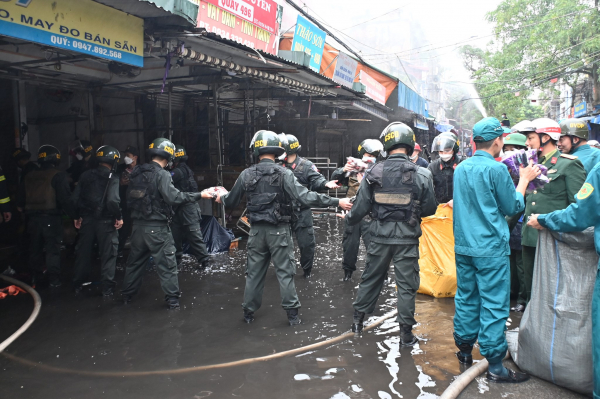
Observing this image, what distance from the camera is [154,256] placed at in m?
5.16

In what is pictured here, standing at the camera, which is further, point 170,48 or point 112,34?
point 170,48

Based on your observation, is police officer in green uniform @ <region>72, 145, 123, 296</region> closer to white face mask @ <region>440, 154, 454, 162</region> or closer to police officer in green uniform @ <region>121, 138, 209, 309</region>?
police officer in green uniform @ <region>121, 138, 209, 309</region>

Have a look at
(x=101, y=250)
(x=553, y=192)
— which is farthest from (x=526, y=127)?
(x=101, y=250)

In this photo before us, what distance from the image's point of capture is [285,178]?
15.4 feet

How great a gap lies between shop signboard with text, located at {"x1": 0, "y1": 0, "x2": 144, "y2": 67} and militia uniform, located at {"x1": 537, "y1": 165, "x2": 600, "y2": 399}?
4619 millimetres

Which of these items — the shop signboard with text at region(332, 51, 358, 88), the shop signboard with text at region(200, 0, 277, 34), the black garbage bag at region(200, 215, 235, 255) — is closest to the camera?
the shop signboard with text at region(200, 0, 277, 34)

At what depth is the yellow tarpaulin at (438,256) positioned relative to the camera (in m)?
5.09

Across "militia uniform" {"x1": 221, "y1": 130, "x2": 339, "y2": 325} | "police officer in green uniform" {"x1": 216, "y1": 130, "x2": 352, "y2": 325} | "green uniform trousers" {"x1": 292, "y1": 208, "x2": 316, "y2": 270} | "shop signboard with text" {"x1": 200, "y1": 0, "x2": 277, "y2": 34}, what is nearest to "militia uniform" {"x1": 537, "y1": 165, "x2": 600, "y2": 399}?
"police officer in green uniform" {"x1": 216, "y1": 130, "x2": 352, "y2": 325}

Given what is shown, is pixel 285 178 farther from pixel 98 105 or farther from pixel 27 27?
pixel 98 105

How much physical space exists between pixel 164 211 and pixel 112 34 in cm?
205

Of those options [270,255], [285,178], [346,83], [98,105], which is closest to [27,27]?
[285,178]

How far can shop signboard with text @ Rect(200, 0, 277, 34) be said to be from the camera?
22.5ft

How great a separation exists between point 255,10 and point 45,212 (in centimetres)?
457

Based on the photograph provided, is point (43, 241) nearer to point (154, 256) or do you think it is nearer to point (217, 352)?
point (154, 256)
